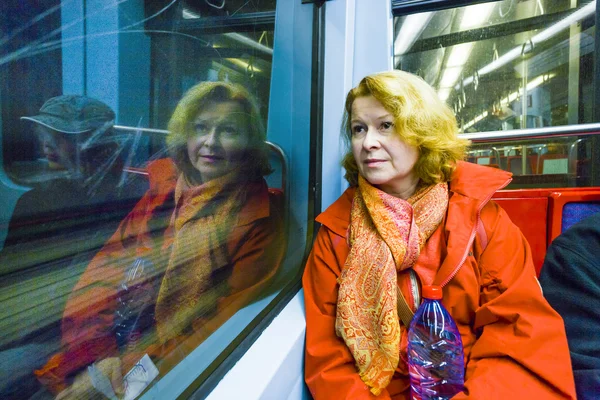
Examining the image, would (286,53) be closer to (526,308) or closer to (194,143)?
(194,143)

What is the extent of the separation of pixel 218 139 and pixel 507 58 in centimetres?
207

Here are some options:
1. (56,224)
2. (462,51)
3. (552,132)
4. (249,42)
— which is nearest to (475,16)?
(462,51)

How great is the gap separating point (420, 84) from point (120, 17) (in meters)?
1.03

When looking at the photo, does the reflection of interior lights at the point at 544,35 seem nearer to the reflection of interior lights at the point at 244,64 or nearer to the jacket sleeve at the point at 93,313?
the reflection of interior lights at the point at 244,64

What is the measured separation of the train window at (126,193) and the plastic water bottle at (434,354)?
1.64 ft

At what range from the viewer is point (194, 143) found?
938 millimetres

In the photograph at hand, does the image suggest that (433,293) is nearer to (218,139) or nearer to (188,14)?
(218,139)

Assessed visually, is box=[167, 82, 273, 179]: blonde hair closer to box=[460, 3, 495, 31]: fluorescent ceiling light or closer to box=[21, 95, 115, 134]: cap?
box=[21, 95, 115, 134]: cap

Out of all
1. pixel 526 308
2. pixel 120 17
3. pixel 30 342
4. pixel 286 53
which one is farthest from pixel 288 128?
pixel 30 342

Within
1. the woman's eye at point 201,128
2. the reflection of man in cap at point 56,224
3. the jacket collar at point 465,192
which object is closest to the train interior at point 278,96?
the reflection of man in cap at point 56,224

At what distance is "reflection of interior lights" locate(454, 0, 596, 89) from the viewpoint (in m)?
2.18

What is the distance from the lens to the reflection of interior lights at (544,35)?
7.14 ft

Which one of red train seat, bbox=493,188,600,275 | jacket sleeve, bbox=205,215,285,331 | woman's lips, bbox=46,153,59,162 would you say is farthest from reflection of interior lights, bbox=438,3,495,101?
woman's lips, bbox=46,153,59,162

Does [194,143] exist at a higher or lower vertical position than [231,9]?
lower
